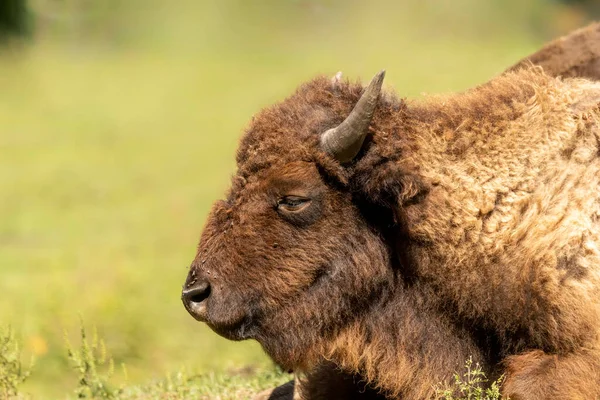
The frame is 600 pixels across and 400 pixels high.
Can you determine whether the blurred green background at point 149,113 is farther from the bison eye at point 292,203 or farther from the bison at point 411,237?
the bison eye at point 292,203

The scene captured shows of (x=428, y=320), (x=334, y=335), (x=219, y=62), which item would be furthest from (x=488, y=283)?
(x=219, y=62)

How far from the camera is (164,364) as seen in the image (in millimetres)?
11133

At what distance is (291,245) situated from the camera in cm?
496

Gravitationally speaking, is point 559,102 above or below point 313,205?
above

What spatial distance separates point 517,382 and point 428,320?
0.67 metres

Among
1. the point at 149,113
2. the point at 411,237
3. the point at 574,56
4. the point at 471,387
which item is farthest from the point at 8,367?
the point at 149,113

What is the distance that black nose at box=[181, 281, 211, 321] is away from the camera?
489 cm

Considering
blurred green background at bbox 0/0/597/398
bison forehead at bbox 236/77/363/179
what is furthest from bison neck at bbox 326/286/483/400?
blurred green background at bbox 0/0/597/398

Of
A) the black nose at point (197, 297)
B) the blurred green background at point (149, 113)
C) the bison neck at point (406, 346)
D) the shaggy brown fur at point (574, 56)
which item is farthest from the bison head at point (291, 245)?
the shaggy brown fur at point (574, 56)

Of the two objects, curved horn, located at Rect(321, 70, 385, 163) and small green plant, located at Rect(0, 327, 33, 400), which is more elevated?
curved horn, located at Rect(321, 70, 385, 163)

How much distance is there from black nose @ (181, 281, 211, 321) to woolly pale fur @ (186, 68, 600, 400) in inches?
1.8

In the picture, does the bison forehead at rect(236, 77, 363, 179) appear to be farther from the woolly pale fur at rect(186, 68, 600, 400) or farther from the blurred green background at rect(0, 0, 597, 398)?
the blurred green background at rect(0, 0, 597, 398)

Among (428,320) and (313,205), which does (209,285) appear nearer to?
(313,205)

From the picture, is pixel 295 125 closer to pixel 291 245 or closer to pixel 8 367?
pixel 291 245
